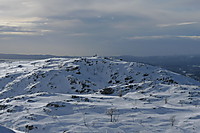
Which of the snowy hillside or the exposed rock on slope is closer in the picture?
the snowy hillside

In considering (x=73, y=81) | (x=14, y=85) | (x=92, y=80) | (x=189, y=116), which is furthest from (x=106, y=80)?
(x=189, y=116)

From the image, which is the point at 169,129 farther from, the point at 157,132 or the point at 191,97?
the point at 191,97

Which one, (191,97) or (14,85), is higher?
(191,97)

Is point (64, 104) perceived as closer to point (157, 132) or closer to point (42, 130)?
point (42, 130)

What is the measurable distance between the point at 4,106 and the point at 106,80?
19.2 m

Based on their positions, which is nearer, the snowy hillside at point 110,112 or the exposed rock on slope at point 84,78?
the snowy hillside at point 110,112

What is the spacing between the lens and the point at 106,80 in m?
30.7

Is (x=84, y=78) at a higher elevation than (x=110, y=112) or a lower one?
lower

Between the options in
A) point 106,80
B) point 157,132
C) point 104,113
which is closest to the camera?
point 157,132

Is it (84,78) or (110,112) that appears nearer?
(110,112)

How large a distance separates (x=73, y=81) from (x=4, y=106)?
15617 millimetres

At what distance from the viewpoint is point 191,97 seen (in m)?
13.6

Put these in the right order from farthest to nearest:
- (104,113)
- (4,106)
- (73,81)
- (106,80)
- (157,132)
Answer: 1. (106,80)
2. (73,81)
3. (4,106)
4. (104,113)
5. (157,132)

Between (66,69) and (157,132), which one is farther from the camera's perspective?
(66,69)
